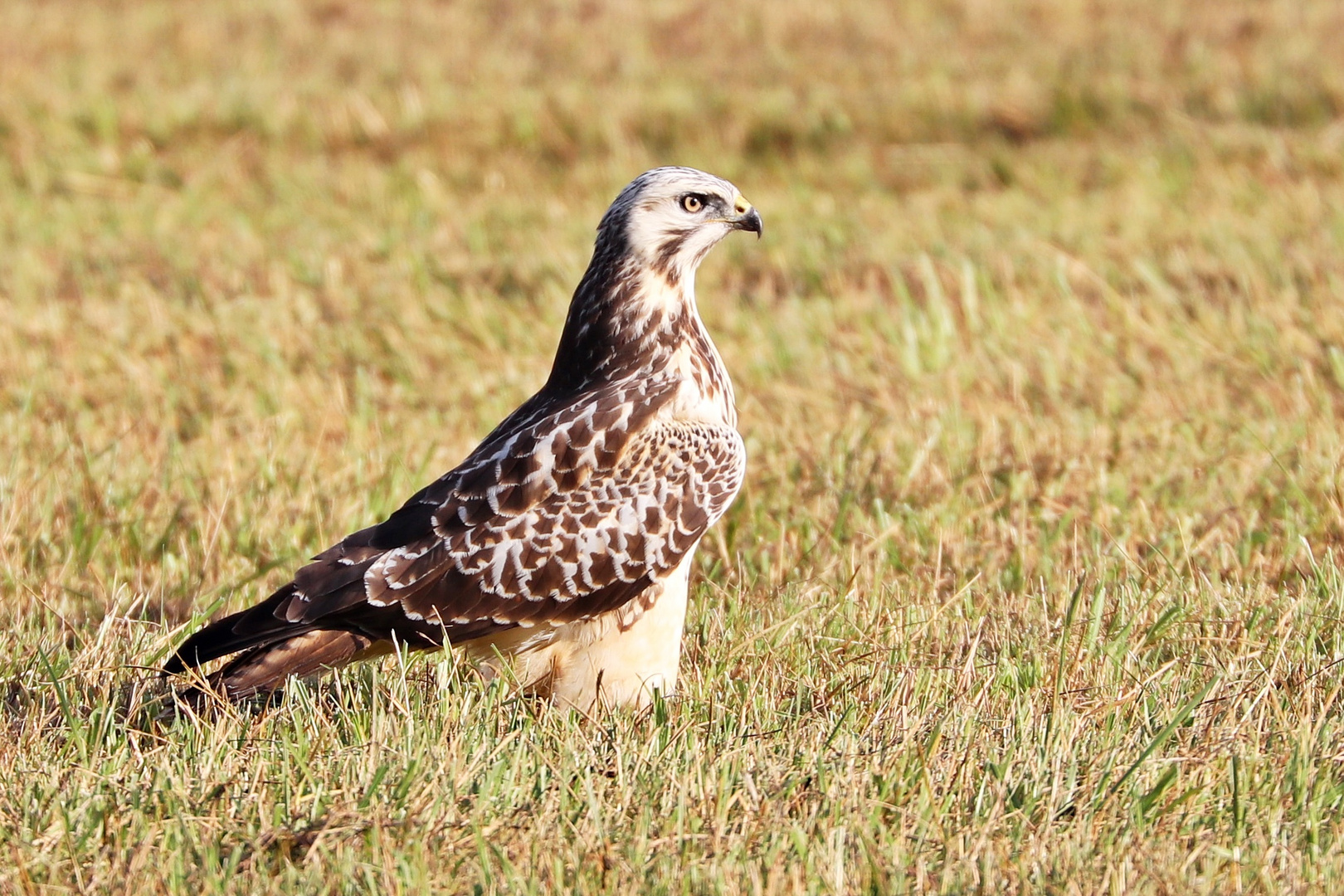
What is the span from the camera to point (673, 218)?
4.48m

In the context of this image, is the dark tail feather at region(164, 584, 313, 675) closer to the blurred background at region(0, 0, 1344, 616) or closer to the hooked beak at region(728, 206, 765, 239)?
the blurred background at region(0, 0, 1344, 616)

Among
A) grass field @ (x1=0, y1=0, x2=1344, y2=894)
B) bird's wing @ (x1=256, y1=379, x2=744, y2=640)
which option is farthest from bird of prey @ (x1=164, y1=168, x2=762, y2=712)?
grass field @ (x1=0, y1=0, x2=1344, y2=894)

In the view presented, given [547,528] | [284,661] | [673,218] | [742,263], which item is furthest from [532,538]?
[742,263]

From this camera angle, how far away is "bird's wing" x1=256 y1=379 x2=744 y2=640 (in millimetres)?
4051

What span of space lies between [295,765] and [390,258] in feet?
19.6

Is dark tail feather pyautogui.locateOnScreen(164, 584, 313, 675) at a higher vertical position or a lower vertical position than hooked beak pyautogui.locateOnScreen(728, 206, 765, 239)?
lower

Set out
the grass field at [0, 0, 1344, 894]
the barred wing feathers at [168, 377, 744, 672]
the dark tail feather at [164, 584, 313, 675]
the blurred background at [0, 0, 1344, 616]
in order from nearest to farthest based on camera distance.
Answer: the grass field at [0, 0, 1344, 894] → the dark tail feather at [164, 584, 313, 675] → the barred wing feathers at [168, 377, 744, 672] → the blurred background at [0, 0, 1344, 616]

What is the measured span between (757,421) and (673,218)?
232cm

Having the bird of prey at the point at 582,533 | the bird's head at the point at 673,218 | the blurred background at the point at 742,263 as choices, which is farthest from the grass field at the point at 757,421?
the bird's head at the point at 673,218

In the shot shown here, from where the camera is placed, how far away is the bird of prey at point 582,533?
13.2 ft

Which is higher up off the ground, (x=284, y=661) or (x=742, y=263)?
(x=284, y=661)

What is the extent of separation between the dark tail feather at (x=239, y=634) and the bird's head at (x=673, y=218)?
1.32m

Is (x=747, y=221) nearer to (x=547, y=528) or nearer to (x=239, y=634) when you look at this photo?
(x=547, y=528)

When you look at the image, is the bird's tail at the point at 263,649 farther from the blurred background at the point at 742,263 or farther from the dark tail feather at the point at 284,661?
the blurred background at the point at 742,263
